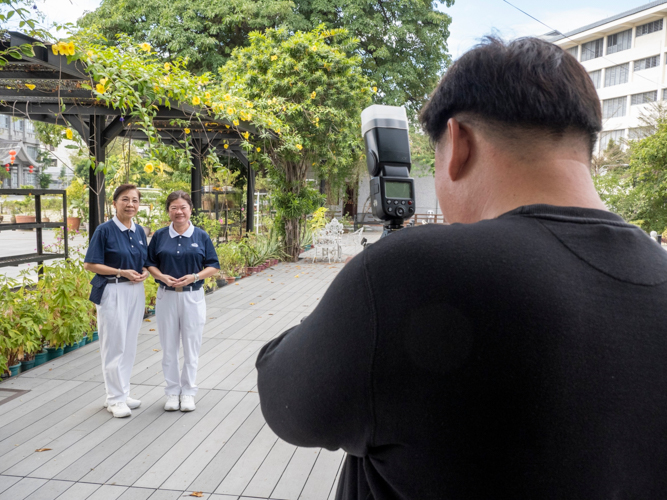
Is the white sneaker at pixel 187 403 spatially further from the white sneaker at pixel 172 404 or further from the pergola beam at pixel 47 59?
the pergola beam at pixel 47 59

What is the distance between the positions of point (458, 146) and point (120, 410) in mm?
3936

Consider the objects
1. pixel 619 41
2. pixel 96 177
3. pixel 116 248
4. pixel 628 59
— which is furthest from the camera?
pixel 619 41

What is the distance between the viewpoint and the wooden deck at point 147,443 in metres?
3.09

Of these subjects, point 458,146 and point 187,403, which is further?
point 187,403

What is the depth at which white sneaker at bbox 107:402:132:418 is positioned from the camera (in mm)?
4074

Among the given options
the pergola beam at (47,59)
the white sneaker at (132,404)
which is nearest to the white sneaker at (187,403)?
the white sneaker at (132,404)

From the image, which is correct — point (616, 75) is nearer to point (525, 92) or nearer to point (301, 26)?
point (301, 26)

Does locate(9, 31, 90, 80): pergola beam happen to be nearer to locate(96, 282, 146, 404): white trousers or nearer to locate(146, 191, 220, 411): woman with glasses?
locate(146, 191, 220, 411): woman with glasses

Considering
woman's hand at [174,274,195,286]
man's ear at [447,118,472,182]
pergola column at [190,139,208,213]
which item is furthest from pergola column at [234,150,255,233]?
man's ear at [447,118,472,182]

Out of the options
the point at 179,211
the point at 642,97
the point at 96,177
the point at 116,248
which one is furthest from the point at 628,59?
the point at 116,248

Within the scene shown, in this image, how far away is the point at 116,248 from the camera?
421 cm

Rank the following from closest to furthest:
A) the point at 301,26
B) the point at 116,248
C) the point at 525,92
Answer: the point at 525,92 < the point at 116,248 < the point at 301,26

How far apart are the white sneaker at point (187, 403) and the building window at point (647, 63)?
44.9m

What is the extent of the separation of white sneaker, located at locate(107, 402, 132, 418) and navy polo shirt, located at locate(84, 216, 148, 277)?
0.98 m
